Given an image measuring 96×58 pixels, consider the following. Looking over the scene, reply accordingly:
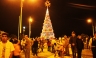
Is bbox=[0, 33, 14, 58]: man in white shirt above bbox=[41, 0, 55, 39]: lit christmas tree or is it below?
below

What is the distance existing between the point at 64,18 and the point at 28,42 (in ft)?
254

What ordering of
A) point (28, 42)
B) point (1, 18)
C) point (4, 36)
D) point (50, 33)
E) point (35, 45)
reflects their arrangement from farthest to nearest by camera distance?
point (1, 18)
point (50, 33)
point (35, 45)
point (28, 42)
point (4, 36)

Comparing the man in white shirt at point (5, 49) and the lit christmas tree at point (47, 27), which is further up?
the lit christmas tree at point (47, 27)

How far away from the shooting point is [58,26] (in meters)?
96.8

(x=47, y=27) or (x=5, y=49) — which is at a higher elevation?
(x=47, y=27)

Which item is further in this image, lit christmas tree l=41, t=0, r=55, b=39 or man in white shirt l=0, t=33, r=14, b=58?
lit christmas tree l=41, t=0, r=55, b=39

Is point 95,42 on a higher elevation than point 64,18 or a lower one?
lower

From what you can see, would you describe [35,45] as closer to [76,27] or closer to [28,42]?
[28,42]

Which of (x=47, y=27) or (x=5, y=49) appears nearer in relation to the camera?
(x=5, y=49)

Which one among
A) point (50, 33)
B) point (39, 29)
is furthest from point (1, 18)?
point (39, 29)

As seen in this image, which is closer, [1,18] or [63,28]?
[1,18]

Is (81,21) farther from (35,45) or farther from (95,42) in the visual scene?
(95,42)

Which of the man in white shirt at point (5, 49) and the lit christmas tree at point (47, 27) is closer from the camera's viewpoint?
the man in white shirt at point (5, 49)

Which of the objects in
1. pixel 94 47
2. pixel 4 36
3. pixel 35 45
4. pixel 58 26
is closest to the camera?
pixel 4 36
